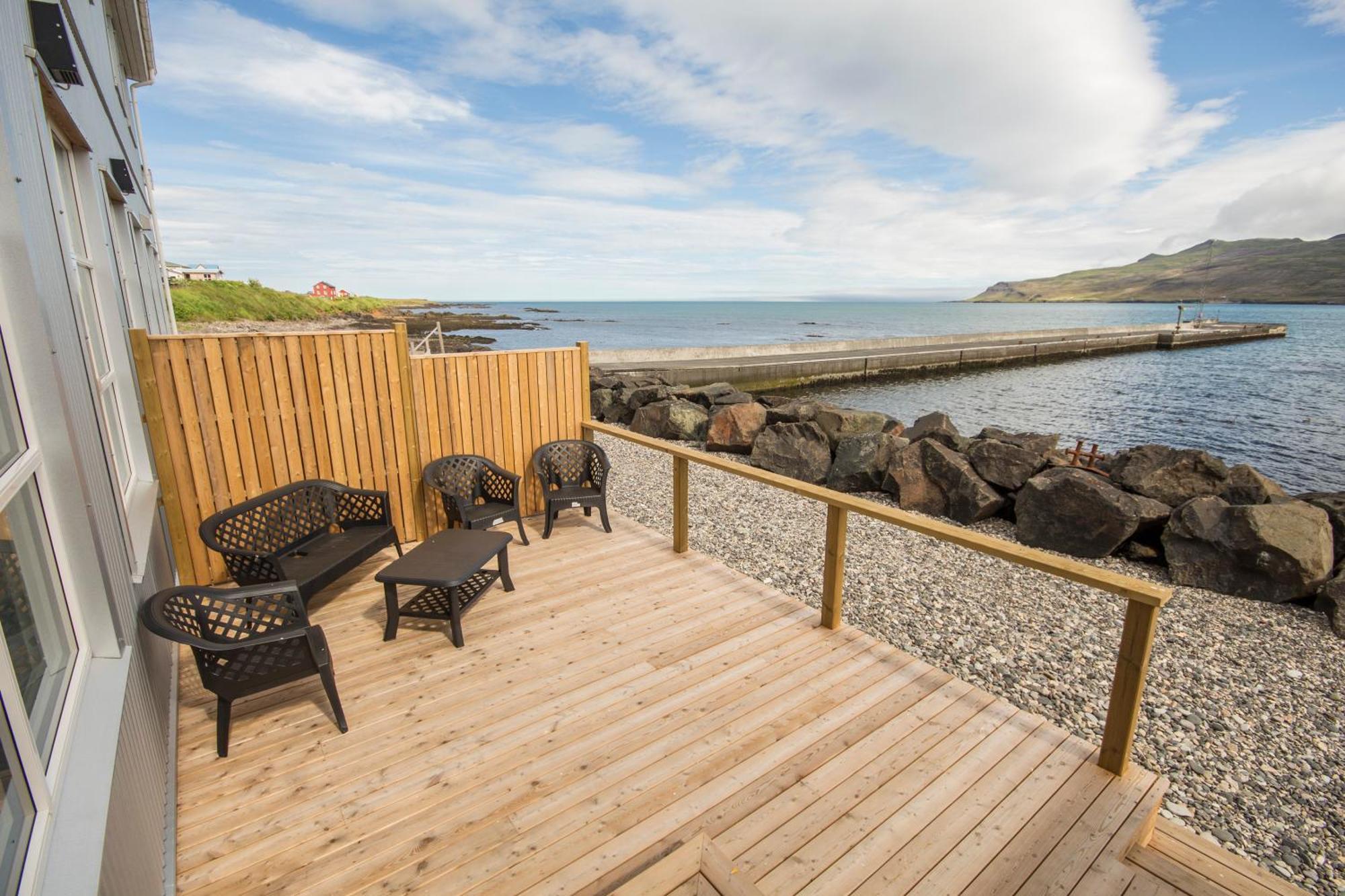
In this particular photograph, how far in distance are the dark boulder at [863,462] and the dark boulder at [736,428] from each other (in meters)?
1.79

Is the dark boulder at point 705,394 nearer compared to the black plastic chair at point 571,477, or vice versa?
the black plastic chair at point 571,477

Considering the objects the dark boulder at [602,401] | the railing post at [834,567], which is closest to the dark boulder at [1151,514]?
the railing post at [834,567]

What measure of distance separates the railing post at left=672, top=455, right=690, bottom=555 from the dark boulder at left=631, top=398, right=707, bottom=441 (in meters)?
6.56

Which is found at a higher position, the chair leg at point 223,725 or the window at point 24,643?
the window at point 24,643

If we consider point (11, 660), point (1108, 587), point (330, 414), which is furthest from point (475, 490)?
point (1108, 587)

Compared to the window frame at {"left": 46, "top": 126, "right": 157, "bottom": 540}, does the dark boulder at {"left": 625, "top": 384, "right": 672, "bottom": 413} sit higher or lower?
lower

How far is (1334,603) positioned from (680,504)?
507 cm

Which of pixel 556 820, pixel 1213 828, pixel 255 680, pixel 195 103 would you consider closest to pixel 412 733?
pixel 255 680

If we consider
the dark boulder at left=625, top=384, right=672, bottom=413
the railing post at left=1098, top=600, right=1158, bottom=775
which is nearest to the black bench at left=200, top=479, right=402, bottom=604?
the railing post at left=1098, top=600, right=1158, bottom=775

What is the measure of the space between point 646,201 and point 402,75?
32.8m

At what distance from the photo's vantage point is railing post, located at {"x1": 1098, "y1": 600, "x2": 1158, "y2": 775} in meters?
2.30

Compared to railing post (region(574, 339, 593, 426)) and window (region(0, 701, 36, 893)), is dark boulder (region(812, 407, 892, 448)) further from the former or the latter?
window (region(0, 701, 36, 893))

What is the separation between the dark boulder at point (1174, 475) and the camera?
271 inches

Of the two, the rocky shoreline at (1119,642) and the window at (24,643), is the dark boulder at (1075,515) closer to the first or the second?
the rocky shoreline at (1119,642)
